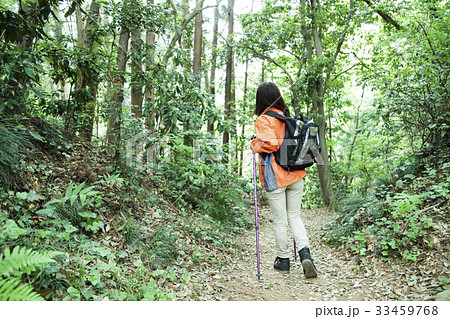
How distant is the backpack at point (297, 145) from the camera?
153 inches

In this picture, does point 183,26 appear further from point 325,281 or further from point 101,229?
point 325,281

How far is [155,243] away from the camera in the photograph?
376 centimetres

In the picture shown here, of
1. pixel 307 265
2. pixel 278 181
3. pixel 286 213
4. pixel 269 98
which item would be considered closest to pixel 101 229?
pixel 278 181

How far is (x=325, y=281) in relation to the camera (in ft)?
12.5

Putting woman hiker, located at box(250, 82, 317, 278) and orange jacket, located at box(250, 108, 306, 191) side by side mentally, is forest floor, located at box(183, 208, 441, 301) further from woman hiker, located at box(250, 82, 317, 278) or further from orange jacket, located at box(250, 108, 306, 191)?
orange jacket, located at box(250, 108, 306, 191)

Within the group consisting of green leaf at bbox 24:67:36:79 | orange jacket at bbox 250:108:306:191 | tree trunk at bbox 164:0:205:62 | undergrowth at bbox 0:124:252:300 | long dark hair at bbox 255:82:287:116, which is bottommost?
undergrowth at bbox 0:124:252:300

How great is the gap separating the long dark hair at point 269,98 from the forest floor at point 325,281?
239cm

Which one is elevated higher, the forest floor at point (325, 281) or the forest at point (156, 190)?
the forest at point (156, 190)

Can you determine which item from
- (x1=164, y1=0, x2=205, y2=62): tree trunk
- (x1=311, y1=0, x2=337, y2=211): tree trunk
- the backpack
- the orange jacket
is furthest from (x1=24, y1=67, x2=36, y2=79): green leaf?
(x1=311, y1=0, x2=337, y2=211): tree trunk

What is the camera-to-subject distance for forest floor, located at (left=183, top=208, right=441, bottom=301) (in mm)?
3176

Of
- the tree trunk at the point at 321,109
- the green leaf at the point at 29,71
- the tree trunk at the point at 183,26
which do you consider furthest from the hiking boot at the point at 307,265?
the tree trunk at the point at 321,109

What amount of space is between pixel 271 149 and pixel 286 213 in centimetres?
96

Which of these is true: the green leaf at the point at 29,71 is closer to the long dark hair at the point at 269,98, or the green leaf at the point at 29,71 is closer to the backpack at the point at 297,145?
the long dark hair at the point at 269,98

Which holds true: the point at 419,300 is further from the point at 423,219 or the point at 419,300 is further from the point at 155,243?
the point at 155,243
